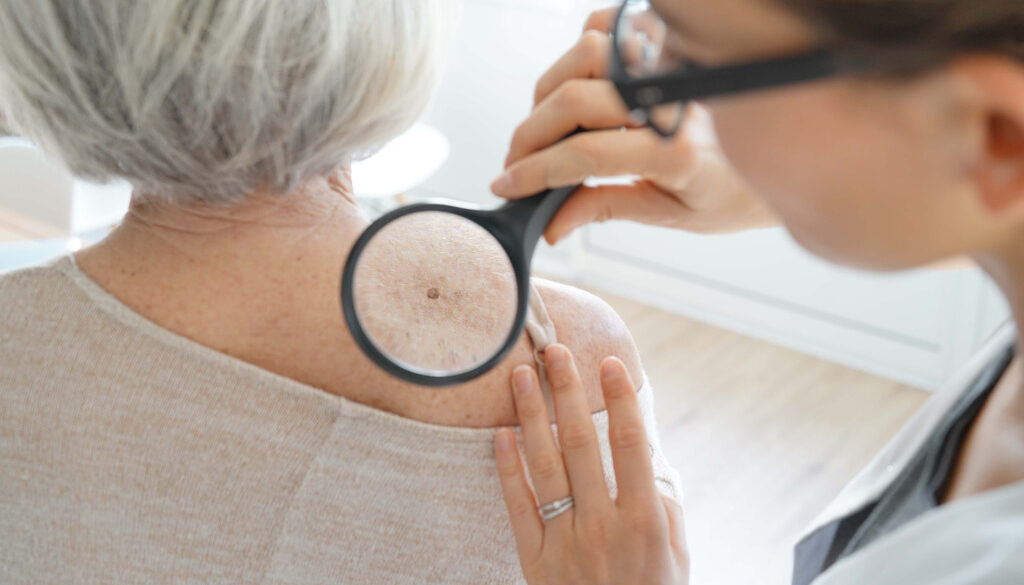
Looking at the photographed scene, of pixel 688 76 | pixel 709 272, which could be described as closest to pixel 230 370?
pixel 688 76

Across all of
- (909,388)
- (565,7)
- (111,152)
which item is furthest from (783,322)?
(111,152)

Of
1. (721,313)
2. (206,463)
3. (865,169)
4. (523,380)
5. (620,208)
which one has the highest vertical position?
(865,169)

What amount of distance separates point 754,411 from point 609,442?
6.67 ft

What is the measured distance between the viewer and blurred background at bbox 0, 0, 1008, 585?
2389mm

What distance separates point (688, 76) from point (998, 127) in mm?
167

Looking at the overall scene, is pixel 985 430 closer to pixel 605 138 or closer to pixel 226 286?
pixel 605 138

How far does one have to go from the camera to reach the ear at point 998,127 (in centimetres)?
50

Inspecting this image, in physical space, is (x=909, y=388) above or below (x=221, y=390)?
below

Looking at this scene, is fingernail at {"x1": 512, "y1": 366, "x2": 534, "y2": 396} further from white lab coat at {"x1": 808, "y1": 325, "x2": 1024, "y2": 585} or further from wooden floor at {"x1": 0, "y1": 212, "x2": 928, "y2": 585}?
wooden floor at {"x1": 0, "y1": 212, "x2": 928, "y2": 585}

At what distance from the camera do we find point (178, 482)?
94 cm

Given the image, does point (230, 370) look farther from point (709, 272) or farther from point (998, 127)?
point (709, 272)

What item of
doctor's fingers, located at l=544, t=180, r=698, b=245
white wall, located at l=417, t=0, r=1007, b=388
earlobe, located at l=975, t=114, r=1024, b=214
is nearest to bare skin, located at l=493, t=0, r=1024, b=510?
earlobe, located at l=975, t=114, r=1024, b=214

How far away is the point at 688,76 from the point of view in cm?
58

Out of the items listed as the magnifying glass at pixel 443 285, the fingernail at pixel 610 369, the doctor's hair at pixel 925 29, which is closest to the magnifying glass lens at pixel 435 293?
the magnifying glass at pixel 443 285
